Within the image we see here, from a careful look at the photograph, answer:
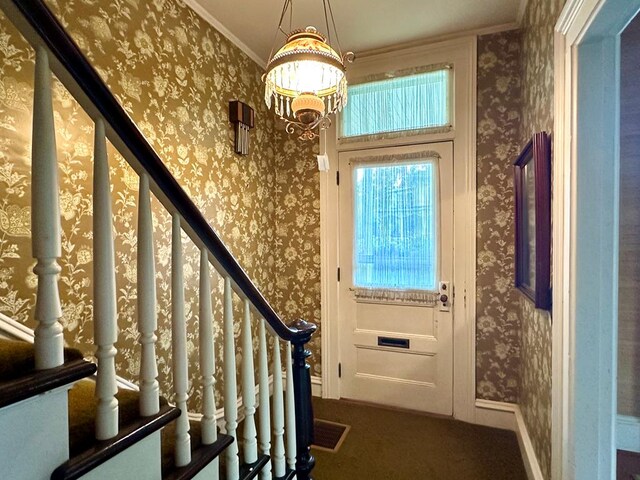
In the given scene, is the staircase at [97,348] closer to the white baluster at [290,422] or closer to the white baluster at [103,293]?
the white baluster at [103,293]

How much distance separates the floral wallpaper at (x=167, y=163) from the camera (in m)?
1.35

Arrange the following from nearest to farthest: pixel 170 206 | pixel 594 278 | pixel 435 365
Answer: pixel 170 206 < pixel 594 278 < pixel 435 365

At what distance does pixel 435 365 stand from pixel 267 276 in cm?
157

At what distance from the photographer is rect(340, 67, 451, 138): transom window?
2578mm

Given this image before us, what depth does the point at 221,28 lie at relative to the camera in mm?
2430

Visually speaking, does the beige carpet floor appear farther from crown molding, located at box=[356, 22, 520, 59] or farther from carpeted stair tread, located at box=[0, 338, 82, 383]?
crown molding, located at box=[356, 22, 520, 59]

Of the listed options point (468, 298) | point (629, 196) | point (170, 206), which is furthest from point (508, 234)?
point (170, 206)

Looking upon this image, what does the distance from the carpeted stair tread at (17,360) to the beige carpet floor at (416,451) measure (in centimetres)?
183

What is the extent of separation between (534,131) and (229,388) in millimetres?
2038

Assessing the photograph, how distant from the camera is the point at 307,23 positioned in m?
2.40

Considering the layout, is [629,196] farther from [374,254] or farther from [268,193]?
[268,193]

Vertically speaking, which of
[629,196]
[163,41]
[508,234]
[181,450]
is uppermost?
[163,41]

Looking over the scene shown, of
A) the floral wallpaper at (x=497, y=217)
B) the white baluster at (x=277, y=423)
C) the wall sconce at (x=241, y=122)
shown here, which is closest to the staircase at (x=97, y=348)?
the white baluster at (x=277, y=423)

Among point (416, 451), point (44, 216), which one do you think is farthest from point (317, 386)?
point (44, 216)
